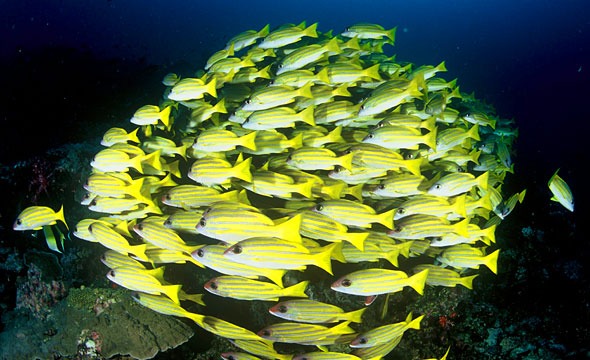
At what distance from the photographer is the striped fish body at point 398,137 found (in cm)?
398

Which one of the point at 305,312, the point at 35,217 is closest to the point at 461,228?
the point at 305,312

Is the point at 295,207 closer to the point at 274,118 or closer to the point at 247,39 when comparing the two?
the point at 274,118

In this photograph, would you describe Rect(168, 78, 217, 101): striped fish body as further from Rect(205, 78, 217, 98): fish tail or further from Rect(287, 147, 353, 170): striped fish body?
Rect(287, 147, 353, 170): striped fish body

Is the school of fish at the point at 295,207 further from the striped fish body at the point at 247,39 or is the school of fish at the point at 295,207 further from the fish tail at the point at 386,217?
the striped fish body at the point at 247,39

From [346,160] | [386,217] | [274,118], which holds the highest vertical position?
[274,118]

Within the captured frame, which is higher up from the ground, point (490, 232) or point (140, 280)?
point (140, 280)

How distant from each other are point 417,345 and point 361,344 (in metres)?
1.97

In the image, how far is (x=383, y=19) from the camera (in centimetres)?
11906

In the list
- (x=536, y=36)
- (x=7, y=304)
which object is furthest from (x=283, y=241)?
(x=536, y=36)

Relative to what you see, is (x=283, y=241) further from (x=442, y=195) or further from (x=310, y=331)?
(x=442, y=195)

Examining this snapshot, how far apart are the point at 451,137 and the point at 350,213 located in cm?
228

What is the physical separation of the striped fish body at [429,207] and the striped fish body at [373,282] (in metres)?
0.78

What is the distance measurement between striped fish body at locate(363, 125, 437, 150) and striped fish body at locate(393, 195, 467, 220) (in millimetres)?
751

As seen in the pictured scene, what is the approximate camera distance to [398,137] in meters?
4.00
